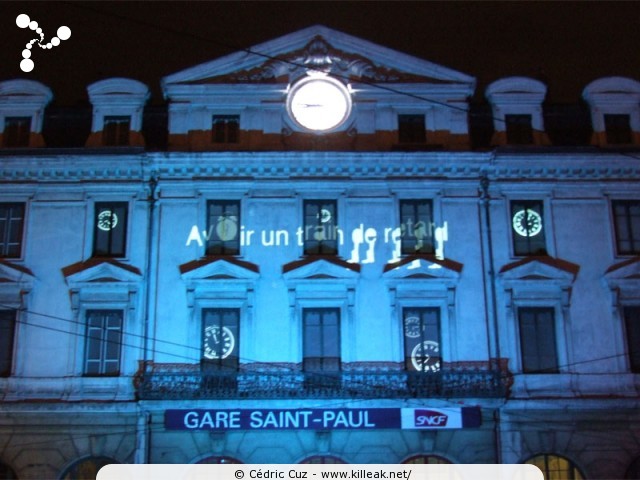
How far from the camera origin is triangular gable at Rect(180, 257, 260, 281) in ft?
60.2

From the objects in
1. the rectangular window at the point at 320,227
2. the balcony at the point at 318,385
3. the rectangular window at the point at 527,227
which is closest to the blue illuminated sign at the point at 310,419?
the balcony at the point at 318,385

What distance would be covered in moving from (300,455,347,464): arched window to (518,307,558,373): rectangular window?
14.9 feet

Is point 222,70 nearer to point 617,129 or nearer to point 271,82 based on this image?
point 271,82

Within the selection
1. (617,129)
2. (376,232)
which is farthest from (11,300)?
(617,129)

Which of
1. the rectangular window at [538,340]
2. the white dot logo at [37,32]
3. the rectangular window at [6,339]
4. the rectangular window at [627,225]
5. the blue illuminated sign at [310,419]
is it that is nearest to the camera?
the white dot logo at [37,32]

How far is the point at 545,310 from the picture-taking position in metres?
18.6

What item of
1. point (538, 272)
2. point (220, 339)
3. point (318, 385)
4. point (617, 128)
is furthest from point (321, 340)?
point (617, 128)

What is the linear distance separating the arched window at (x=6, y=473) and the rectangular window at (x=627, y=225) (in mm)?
14187

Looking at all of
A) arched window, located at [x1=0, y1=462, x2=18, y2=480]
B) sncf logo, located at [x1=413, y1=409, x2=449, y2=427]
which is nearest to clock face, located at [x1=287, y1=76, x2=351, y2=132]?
sncf logo, located at [x1=413, y1=409, x2=449, y2=427]

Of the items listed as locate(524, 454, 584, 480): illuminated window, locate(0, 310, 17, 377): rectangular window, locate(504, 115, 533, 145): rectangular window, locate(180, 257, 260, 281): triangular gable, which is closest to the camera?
locate(524, 454, 584, 480): illuminated window

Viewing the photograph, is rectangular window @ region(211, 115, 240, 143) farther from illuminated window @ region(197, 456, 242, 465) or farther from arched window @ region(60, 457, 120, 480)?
arched window @ region(60, 457, 120, 480)

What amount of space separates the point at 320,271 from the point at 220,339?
2.67 meters
